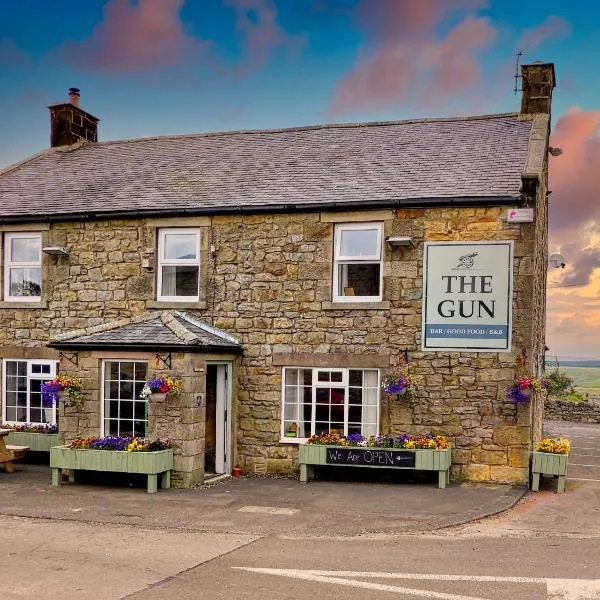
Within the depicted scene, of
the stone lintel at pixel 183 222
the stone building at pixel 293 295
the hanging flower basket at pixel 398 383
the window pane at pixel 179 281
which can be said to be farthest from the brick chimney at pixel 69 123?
the hanging flower basket at pixel 398 383

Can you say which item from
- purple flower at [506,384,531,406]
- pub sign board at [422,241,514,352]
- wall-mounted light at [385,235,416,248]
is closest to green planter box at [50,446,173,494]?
pub sign board at [422,241,514,352]

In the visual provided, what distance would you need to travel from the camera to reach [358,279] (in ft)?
49.3

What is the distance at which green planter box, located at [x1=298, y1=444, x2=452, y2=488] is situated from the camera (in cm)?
1358

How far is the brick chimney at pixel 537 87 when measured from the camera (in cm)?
1733

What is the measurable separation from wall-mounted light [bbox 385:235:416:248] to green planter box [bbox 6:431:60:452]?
26.1 ft

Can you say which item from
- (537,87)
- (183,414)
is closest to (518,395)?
(183,414)

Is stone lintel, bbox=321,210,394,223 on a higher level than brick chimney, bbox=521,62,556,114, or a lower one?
lower

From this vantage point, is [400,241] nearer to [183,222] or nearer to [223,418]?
[183,222]

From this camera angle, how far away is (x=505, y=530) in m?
10.7

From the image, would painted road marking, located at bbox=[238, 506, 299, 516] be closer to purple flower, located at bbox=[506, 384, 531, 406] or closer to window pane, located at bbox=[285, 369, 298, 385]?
window pane, located at bbox=[285, 369, 298, 385]

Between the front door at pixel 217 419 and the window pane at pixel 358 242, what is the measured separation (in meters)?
3.20

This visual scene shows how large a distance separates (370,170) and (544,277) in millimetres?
6320

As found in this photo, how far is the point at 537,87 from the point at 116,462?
39.3 ft

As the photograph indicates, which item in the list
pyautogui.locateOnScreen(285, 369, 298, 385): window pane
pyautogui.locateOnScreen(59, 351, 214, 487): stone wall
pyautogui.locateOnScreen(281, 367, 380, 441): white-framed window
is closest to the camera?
pyautogui.locateOnScreen(59, 351, 214, 487): stone wall
